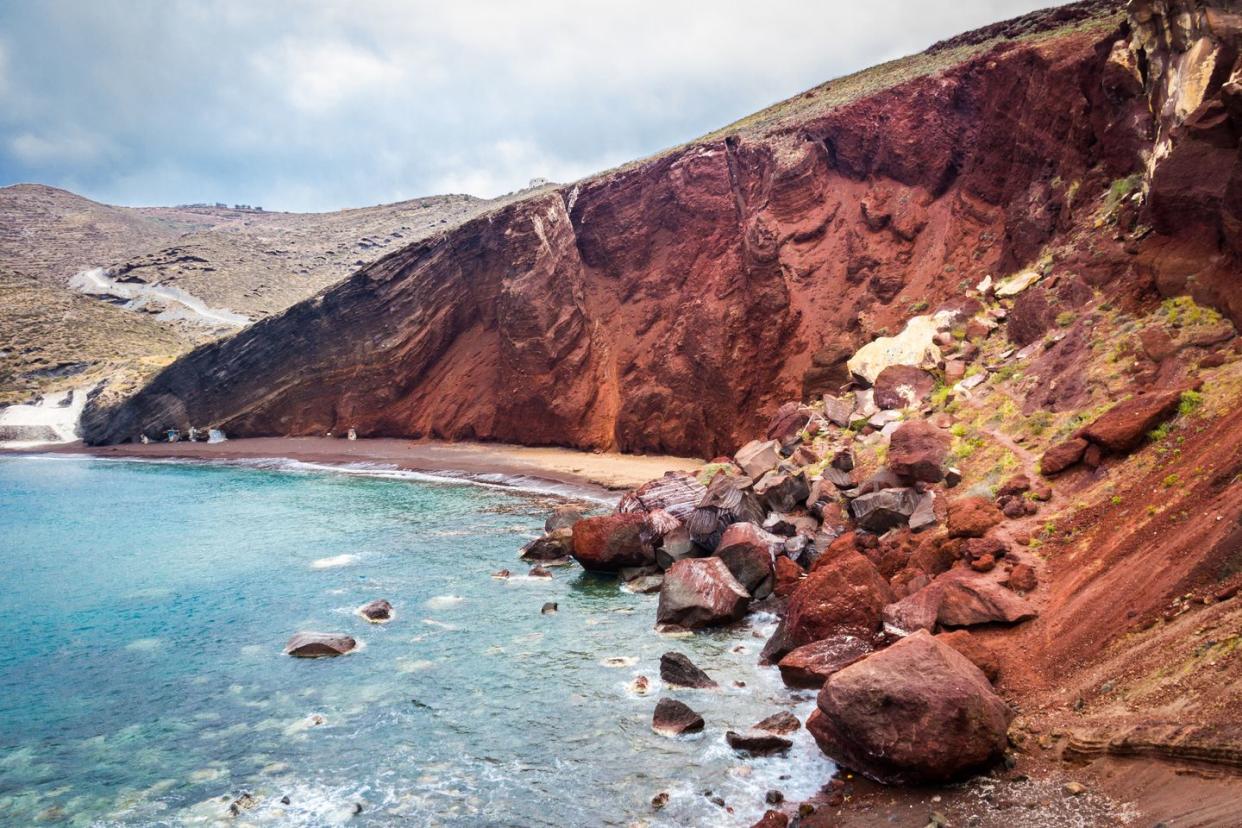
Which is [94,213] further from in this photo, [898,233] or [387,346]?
[898,233]

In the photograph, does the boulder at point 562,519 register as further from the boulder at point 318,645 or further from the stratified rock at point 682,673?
the stratified rock at point 682,673

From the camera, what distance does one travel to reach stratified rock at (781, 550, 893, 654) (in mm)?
13703

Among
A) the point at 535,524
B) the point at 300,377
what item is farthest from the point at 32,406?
the point at 535,524

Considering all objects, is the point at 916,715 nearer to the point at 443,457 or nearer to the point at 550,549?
the point at 550,549

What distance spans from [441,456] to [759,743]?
36.9m

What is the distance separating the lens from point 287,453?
51.6m

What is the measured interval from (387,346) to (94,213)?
123277mm

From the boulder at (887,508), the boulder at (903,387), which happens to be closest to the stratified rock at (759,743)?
the boulder at (887,508)

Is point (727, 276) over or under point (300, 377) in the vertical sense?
over

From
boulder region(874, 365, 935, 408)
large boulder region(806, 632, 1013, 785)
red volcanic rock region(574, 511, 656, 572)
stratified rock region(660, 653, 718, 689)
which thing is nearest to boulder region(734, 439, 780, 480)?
boulder region(874, 365, 935, 408)

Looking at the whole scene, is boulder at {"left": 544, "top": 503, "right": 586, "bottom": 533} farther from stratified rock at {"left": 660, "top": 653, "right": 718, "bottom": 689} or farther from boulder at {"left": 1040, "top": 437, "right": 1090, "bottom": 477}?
boulder at {"left": 1040, "top": 437, "right": 1090, "bottom": 477}

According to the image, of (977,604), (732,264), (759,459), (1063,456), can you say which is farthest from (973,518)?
(732,264)

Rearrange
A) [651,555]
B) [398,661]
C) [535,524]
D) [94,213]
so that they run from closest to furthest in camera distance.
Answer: [398,661], [651,555], [535,524], [94,213]

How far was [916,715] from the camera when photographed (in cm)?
912
